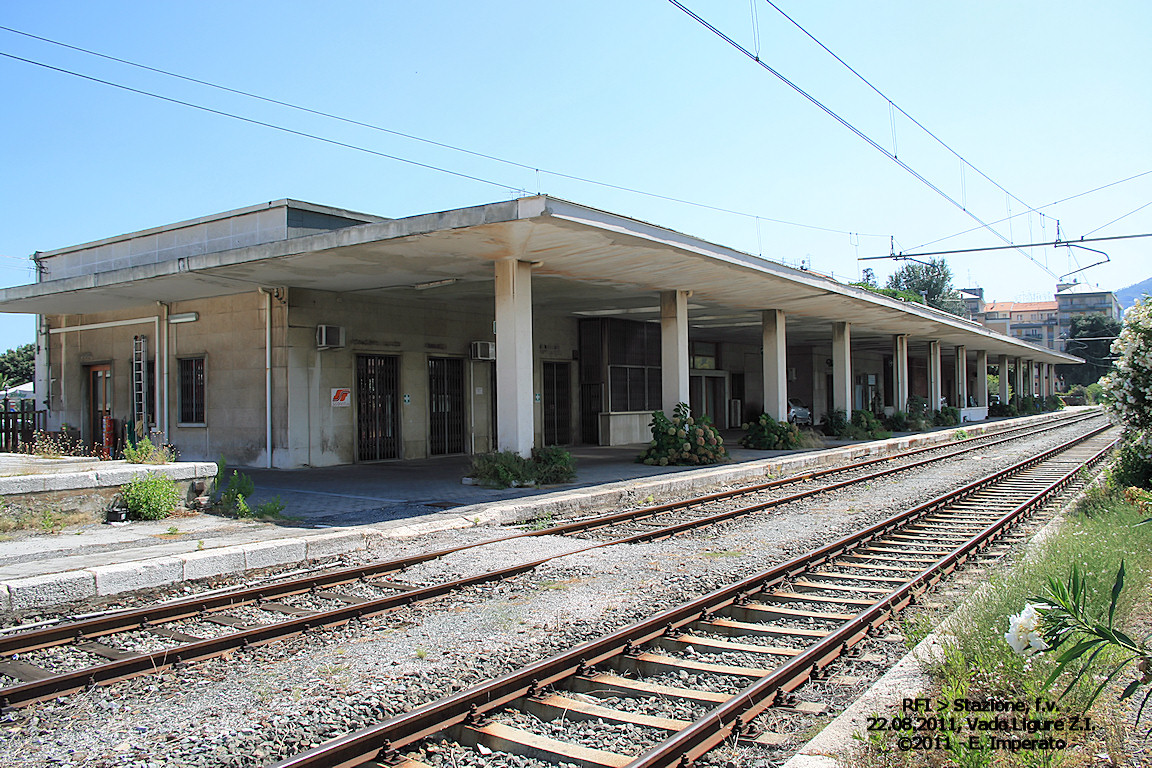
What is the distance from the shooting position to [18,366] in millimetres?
59062

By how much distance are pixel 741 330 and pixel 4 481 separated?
2499 cm

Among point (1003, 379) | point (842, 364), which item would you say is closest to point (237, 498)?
point (842, 364)

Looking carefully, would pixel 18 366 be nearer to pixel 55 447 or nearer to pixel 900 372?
pixel 55 447

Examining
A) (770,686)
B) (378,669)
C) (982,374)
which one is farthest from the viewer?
(982,374)

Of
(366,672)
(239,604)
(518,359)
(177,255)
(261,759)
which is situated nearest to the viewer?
(261,759)

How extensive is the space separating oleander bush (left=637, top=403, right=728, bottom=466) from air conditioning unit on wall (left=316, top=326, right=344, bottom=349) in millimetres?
7103

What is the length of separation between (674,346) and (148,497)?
11.8m

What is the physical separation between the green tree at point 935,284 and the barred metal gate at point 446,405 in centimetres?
9329

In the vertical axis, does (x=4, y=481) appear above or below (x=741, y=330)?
below

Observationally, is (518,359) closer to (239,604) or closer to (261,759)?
(239,604)

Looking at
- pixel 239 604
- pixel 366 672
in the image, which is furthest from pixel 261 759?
pixel 239 604

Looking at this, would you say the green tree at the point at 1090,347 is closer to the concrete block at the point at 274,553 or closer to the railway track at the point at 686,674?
the railway track at the point at 686,674

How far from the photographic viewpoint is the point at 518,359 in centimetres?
1380

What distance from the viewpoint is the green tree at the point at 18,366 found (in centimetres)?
5770
